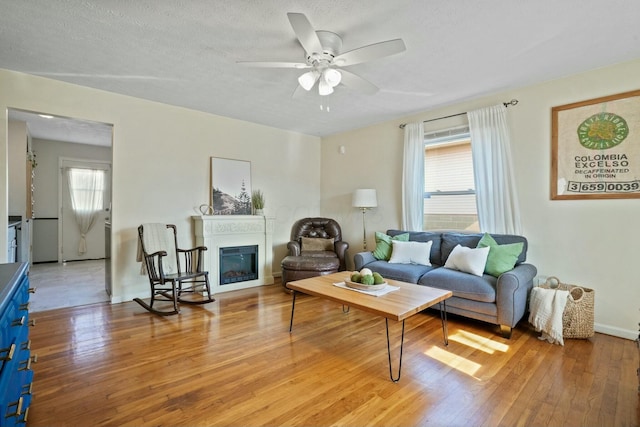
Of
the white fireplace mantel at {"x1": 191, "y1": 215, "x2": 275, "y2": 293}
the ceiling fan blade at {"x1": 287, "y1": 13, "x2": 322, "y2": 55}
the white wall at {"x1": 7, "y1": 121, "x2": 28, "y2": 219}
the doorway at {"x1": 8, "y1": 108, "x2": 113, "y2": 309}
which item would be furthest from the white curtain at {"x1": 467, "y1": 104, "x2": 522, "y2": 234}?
the white wall at {"x1": 7, "y1": 121, "x2": 28, "y2": 219}

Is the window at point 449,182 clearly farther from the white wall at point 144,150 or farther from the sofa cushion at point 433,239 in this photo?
the white wall at point 144,150

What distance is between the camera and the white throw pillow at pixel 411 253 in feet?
12.2

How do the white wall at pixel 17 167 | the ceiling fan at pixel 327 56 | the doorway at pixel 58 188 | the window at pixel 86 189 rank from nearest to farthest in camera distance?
the ceiling fan at pixel 327 56
the white wall at pixel 17 167
the doorway at pixel 58 188
the window at pixel 86 189

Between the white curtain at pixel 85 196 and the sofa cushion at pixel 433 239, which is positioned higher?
the white curtain at pixel 85 196

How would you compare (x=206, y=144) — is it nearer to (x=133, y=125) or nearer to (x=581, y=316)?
(x=133, y=125)

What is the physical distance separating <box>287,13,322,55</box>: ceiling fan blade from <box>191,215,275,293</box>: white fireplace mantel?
274 centimetres

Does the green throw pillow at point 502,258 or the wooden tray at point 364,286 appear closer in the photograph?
the wooden tray at point 364,286

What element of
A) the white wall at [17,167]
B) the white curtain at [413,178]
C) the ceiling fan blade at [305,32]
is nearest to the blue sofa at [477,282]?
the white curtain at [413,178]

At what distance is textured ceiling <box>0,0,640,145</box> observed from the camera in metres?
2.07

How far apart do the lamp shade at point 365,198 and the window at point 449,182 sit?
743mm

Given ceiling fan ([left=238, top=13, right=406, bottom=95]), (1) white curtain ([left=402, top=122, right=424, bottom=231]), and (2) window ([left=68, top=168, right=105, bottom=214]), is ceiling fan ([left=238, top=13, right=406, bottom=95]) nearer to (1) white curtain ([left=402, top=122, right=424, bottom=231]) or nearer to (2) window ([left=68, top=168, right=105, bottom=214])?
(1) white curtain ([left=402, top=122, right=424, bottom=231])

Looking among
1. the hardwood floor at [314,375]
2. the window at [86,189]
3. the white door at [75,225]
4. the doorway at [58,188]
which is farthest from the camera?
the window at [86,189]

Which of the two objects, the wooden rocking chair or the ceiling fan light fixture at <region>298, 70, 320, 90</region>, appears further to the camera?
the wooden rocking chair

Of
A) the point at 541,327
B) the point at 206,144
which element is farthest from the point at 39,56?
the point at 541,327
